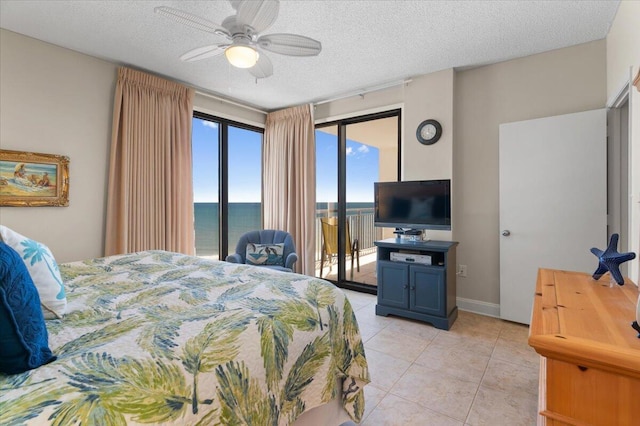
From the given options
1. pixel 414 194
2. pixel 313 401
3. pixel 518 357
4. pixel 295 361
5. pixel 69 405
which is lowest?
pixel 518 357

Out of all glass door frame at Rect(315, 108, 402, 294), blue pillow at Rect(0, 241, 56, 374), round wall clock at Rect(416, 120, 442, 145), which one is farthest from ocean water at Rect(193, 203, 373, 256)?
blue pillow at Rect(0, 241, 56, 374)

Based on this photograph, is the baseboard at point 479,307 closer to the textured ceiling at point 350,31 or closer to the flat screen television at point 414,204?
the flat screen television at point 414,204

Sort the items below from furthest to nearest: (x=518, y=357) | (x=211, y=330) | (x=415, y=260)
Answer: (x=415, y=260) → (x=518, y=357) → (x=211, y=330)

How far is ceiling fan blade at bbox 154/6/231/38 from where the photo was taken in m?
1.71

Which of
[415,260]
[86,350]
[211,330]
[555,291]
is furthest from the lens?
[415,260]

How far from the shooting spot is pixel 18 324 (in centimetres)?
78

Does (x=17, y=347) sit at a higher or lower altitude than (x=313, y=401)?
higher

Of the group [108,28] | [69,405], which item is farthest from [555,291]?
[108,28]

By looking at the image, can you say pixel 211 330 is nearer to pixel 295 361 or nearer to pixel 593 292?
pixel 295 361

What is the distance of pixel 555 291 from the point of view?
1.32 meters

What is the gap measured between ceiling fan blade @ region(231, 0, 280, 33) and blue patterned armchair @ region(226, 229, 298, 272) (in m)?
2.36

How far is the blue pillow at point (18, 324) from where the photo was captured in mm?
744

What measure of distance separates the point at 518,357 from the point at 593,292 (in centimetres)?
137

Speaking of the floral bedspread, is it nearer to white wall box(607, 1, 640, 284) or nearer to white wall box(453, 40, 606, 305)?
white wall box(607, 1, 640, 284)
